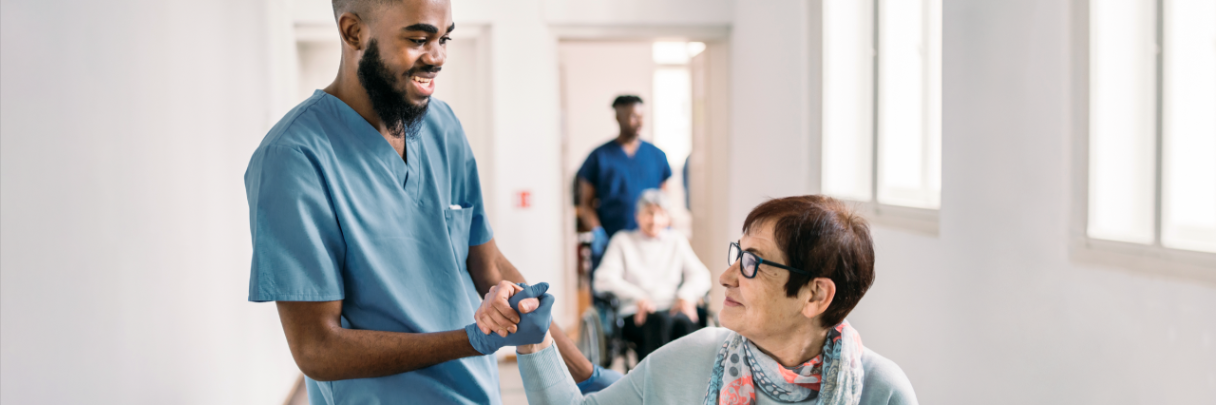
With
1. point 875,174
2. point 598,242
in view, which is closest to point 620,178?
point 598,242

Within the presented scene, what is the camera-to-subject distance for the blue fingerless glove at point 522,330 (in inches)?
44.4

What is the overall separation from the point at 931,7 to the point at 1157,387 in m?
1.51

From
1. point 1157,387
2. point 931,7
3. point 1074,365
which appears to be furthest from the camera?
point 931,7

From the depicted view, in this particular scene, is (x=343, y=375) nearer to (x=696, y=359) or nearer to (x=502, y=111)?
(x=696, y=359)

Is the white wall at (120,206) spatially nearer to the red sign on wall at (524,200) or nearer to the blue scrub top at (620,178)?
the red sign on wall at (524,200)

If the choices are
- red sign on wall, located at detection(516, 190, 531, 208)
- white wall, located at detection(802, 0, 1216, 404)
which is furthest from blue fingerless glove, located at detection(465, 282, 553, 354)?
red sign on wall, located at detection(516, 190, 531, 208)

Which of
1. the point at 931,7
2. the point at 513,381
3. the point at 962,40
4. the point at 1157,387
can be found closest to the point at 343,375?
the point at 1157,387

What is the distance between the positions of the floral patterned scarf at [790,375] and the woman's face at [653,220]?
225cm

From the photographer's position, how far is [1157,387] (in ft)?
5.26

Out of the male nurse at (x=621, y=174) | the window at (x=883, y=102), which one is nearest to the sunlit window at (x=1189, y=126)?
the window at (x=883, y=102)

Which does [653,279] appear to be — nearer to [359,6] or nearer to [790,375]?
[790,375]

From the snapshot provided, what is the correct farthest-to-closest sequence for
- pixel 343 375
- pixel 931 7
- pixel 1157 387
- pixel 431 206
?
pixel 931 7 < pixel 1157 387 < pixel 431 206 < pixel 343 375

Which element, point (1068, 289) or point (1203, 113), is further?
point (1068, 289)

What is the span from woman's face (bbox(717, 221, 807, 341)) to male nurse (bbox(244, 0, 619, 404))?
1.13 ft
